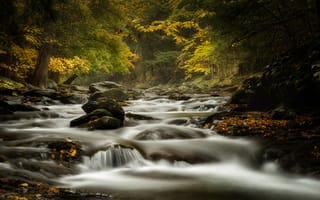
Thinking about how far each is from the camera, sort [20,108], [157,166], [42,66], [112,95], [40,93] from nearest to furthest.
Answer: [157,166] < [20,108] < [40,93] < [42,66] < [112,95]

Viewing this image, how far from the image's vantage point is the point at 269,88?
9906mm

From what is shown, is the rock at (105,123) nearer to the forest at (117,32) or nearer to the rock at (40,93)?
the forest at (117,32)

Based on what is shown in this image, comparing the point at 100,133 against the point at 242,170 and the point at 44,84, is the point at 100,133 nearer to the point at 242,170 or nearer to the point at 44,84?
the point at 242,170

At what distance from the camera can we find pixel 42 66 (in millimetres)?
15508

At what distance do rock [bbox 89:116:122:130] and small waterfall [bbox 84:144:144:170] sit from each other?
224 cm

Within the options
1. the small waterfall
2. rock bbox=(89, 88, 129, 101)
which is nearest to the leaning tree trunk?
rock bbox=(89, 88, 129, 101)

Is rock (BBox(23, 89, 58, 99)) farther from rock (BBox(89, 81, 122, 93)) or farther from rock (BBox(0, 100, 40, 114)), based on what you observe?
rock (BBox(89, 81, 122, 93))

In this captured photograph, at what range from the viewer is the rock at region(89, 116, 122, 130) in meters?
8.45

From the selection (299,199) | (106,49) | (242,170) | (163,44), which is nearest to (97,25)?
(106,49)

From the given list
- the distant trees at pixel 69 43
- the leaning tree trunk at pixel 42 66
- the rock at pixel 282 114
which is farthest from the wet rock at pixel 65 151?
the leaning tree trunk at pixel 42 66

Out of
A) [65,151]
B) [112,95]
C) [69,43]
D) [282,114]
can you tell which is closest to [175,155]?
[65,151]

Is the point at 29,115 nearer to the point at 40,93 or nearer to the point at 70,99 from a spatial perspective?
the point at 40,93

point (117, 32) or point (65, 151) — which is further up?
point (117, 32)

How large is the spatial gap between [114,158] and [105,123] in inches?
103
